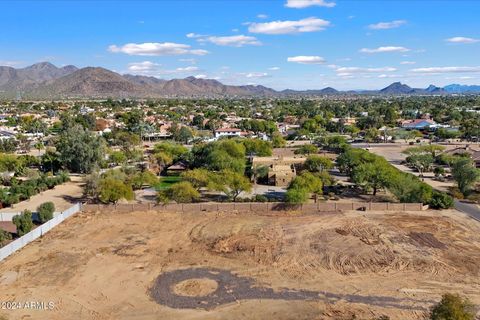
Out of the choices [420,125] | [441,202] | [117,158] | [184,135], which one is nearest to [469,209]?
[441,202]

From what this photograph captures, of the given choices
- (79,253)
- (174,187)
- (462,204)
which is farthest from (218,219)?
(462,204)

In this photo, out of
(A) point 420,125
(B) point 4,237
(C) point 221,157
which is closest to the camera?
(B) point 4,237

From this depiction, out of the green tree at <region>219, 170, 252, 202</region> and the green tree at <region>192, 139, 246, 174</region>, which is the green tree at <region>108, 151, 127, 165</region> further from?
the green tree at <region>219, 170, 252, 202</region>

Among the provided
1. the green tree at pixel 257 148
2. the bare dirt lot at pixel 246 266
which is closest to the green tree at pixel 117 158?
the green tree at pixel 257 148

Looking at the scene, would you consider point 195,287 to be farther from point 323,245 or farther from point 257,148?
Answer: point 257,148

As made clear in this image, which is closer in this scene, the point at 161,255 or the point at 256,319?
the point at 256,319

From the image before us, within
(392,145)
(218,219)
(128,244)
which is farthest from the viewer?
(392,145)

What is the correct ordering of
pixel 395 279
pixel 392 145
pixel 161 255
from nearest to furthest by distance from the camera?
1. pixel 395 279
2. pixel 161 255
3. pixel 392 145

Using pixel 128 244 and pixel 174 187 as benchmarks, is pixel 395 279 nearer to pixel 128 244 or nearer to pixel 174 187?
pixel 128 244
